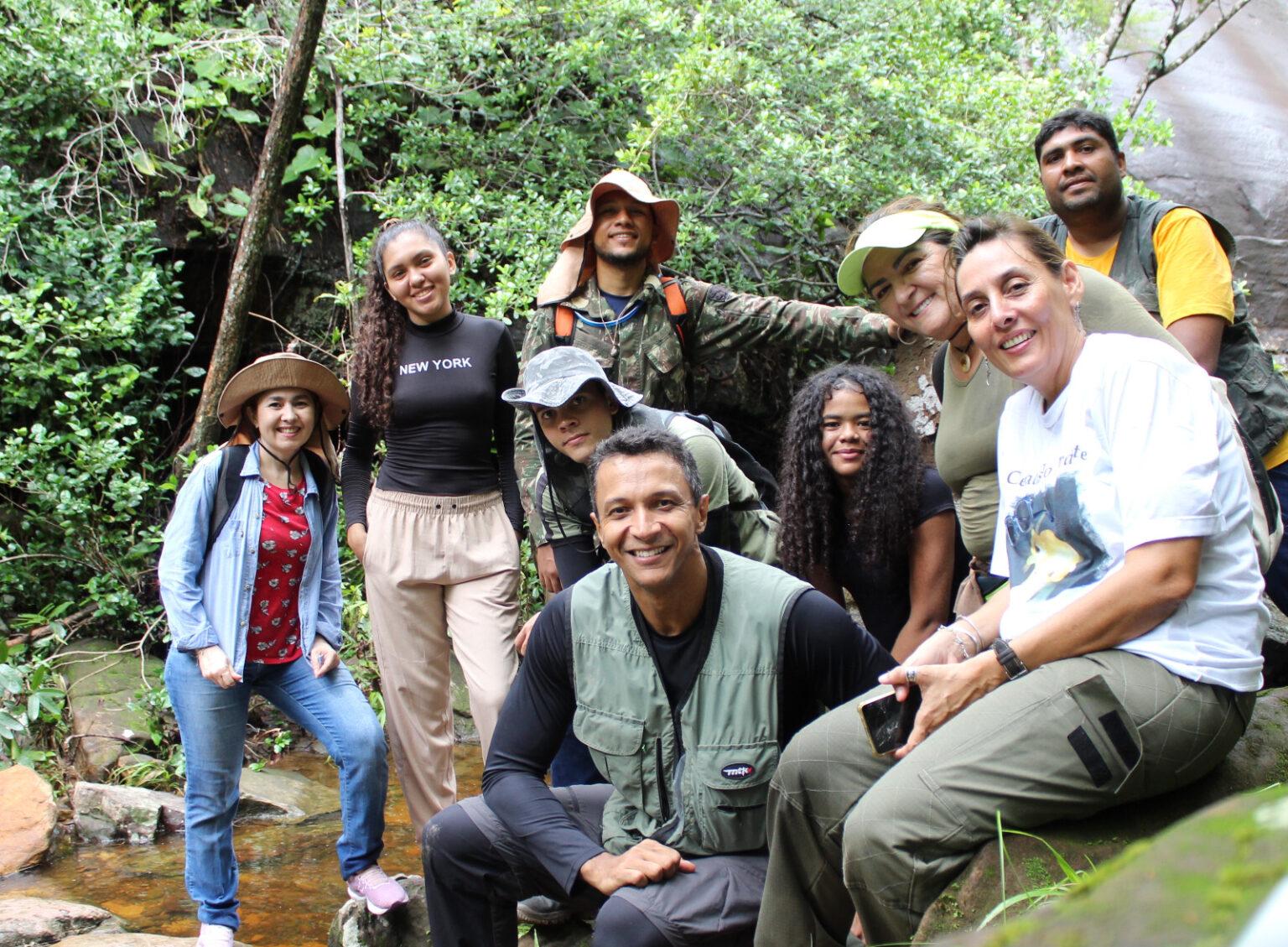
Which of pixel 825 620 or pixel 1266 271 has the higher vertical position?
pixel 1266 271

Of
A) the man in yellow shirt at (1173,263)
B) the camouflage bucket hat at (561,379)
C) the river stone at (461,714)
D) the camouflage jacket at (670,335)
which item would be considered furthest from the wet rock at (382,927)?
the man in yellow shirt at (1173,263)

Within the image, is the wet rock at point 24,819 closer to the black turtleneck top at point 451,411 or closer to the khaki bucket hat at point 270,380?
the khaki bucket hat at point 270,380

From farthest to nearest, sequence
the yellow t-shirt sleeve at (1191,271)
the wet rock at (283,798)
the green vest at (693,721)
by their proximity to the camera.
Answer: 1. the wet rock at (283,798)
2. the yellow t-shirt sleeve at (1191,271)
3. the green vest at (693,721)

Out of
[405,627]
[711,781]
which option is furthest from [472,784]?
[711,781]

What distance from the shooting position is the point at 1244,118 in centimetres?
1291

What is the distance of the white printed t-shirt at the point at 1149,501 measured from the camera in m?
2.31

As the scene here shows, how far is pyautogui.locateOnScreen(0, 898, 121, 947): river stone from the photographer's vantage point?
13.3 ft

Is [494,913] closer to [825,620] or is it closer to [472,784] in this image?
[825,620]

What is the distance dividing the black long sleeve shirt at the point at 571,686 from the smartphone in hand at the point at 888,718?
321mm

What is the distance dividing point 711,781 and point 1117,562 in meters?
1.11

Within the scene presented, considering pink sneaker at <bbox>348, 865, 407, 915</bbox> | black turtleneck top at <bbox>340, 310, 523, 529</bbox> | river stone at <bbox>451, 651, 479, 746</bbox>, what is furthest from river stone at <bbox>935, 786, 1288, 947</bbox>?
river stone at <bbox>451, 651, 479, 746</bbox>

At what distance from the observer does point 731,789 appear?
→ 287 centimetres

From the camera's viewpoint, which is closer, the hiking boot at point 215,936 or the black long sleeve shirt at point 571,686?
the black long sleeve shirt at point 571,686

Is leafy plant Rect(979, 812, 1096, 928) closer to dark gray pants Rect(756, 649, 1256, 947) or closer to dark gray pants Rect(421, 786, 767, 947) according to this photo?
dark gray pants Rect(756, 649, 1256, 947)
